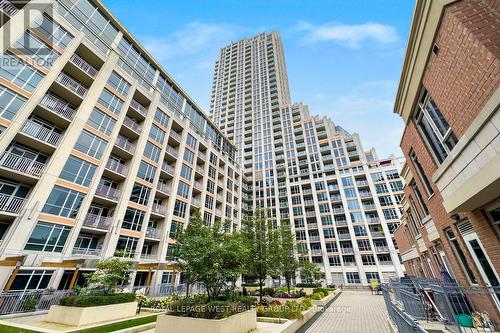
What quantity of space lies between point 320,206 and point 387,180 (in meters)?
16.3

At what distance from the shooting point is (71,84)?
2138 centimetres

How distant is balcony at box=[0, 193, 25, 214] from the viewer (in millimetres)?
15249

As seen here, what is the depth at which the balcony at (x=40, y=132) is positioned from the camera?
17328mm

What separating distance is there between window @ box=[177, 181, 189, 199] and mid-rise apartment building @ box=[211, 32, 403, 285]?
22605 mm

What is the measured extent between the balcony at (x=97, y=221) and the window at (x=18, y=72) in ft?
39.5

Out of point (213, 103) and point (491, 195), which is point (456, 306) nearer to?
point (491, 195)

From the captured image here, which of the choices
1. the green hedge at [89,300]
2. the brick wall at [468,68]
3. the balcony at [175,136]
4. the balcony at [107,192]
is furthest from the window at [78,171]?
the brick wall at [468,68]

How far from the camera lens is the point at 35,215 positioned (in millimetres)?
16016

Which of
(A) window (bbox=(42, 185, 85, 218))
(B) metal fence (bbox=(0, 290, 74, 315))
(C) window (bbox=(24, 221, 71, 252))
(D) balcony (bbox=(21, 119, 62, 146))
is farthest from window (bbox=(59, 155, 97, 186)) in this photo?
(B) metal fence (bbox=(0, 290, 74, 315))

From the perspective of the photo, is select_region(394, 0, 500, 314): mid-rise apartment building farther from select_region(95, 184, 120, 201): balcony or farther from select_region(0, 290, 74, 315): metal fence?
select_region(95, 184, 120, 201): balcony

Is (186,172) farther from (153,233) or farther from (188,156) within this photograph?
(153,233)

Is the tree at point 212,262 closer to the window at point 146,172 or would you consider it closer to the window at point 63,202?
the window at point 63,202

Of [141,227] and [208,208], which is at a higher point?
[208,208]

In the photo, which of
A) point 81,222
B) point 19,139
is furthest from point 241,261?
point 19,139
